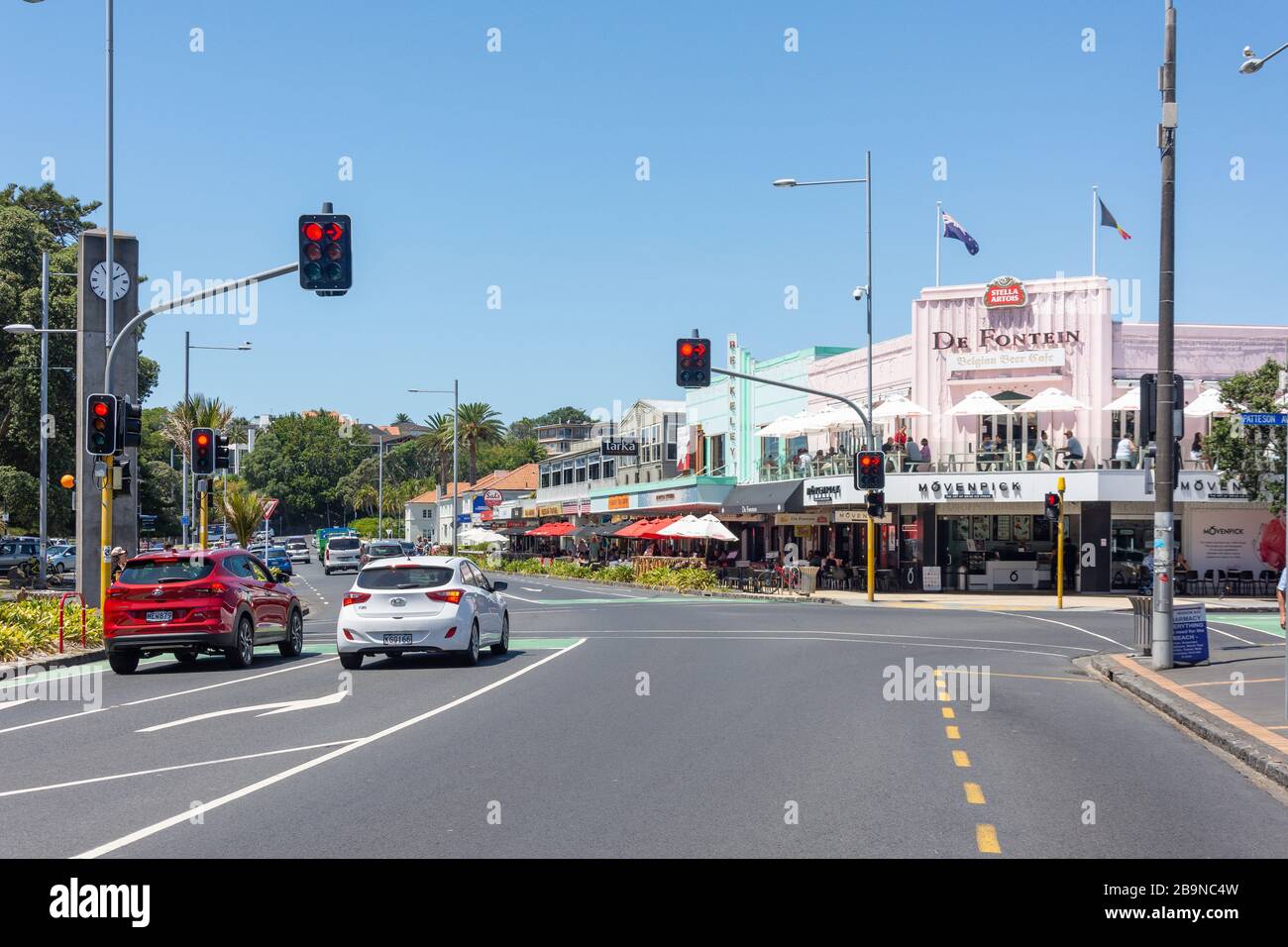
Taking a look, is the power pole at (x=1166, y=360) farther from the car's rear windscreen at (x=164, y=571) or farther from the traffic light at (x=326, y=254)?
the car's rear windscreen at (x=164, y=571)

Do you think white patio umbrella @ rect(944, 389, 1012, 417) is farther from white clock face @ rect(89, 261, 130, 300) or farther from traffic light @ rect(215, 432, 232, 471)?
white clock face @ rect(89, 261, 130, 300)

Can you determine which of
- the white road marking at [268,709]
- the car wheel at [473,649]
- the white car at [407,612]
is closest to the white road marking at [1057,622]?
the car wheel at [473,649]

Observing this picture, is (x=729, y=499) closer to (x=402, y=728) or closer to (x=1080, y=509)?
(x=1080, y=509)

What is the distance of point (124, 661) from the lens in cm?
1916

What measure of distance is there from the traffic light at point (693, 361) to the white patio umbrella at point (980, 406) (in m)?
19.0

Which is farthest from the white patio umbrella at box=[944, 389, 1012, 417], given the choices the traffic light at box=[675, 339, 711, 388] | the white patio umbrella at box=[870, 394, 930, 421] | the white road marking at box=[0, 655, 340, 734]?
the white road marking at box=[0, 655, 340, 734]

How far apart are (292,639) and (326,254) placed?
6882 mm

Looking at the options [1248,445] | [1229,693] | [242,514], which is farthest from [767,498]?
[1229,693]

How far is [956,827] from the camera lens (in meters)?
8.30

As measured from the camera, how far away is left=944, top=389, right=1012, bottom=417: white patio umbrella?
4469 cm

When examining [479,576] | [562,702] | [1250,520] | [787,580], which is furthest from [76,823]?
[1250,520]

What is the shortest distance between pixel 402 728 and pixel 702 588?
3421cm

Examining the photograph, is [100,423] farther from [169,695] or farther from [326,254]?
[169,695]

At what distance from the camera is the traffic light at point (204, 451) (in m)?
29.6
